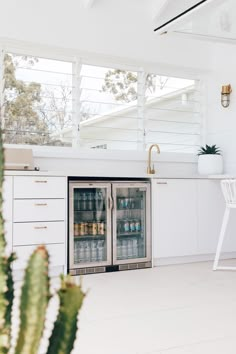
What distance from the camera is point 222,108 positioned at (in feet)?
15.9

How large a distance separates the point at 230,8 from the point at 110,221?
89.5 inches

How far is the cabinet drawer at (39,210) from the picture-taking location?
3314 millimetres

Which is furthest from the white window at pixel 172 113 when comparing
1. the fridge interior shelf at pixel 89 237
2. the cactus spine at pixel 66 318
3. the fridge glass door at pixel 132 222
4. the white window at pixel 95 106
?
the cactus spine at pixel 66 318

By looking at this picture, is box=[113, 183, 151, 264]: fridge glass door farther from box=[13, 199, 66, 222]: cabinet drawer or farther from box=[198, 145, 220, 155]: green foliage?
box=[198, 145, 220, 155]: green foliage

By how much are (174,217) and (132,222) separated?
438 millimetres

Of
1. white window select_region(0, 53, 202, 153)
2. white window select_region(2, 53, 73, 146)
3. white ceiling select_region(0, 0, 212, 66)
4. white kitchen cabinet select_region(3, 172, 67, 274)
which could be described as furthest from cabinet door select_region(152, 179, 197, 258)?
white ceiling select_region(0, 0, 212, 66)

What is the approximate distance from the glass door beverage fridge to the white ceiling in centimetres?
154

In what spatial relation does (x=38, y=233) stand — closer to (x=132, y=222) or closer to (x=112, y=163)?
(x=132, y=222)

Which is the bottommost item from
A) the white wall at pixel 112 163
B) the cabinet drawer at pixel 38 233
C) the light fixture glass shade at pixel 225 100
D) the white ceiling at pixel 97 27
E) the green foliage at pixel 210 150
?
the cabinet drawer at pixel 38 233

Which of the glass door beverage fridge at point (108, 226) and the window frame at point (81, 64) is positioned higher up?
the window frame at point (81, 64)

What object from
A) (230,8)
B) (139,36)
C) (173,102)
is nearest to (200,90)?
(173,102)

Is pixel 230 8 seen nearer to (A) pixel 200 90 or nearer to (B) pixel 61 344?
(A) pixel 200 90

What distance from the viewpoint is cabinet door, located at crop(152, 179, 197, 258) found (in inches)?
156

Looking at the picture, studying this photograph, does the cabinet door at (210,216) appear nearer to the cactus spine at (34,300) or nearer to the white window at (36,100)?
the white window at (36,100)
